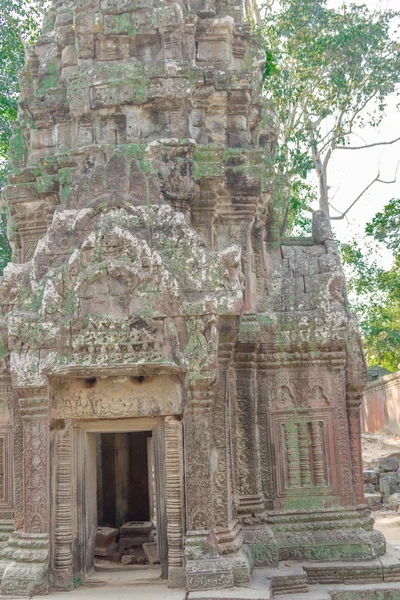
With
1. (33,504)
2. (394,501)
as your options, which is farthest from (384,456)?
(33,504)

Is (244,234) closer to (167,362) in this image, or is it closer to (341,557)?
(167,362)

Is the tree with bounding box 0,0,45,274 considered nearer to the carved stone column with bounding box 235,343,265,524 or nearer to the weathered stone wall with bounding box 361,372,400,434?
the carved stone column with bounding box 235,343,265,524

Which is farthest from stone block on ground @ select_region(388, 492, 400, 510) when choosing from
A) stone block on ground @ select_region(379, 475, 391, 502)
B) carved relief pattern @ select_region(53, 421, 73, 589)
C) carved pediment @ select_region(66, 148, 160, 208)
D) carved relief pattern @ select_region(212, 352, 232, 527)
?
carved pediment @ select_region(66, 148, 160, 208)

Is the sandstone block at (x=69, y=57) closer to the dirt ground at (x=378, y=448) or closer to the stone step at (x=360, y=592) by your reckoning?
the stone step at (x=360, y=592)

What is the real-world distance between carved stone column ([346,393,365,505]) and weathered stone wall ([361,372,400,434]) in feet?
50.0

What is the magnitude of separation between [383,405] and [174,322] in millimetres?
19734

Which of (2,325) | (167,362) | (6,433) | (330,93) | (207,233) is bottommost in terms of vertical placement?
(6,433)

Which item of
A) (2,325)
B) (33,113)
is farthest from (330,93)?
(2,325)

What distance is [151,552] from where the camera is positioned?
27.8ft

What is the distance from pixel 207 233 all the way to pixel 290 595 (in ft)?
12.6

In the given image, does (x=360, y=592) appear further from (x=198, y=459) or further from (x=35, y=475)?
(x=35, y=475)

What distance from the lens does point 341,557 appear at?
728 cm

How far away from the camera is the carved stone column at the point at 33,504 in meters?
6.29

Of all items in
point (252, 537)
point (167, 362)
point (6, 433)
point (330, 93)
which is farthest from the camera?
point (330, 93)
